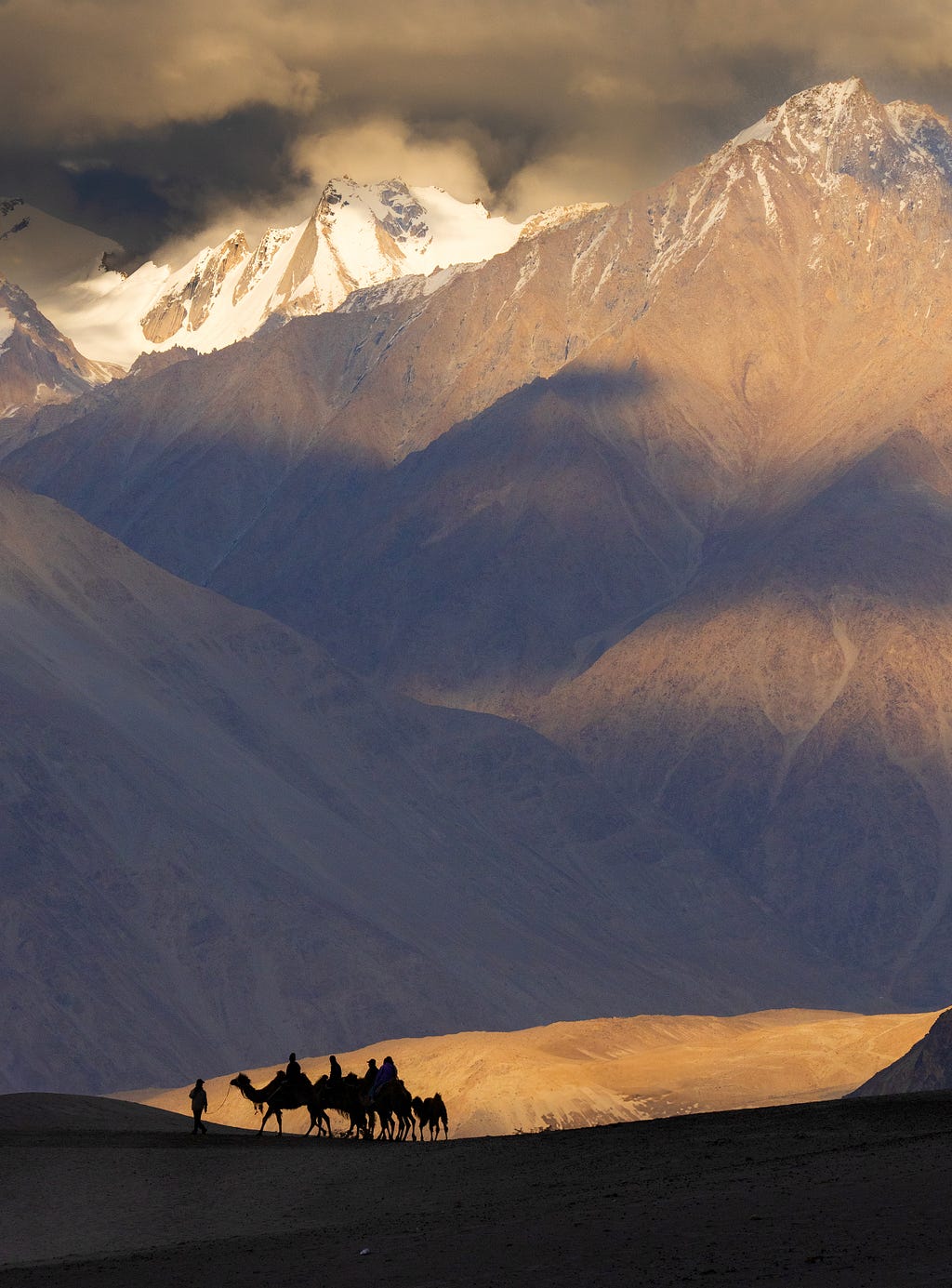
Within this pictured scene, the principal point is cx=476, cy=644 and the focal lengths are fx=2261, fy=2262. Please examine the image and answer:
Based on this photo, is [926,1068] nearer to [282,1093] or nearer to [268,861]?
[282,1093]

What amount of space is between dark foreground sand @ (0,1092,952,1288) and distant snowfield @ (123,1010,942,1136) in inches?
Answer: 1333

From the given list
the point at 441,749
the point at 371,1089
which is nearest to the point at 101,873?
the point at 441,749

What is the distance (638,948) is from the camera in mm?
138875

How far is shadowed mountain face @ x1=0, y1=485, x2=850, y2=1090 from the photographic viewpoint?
11488cm

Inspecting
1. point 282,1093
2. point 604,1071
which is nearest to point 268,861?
point 604,1071

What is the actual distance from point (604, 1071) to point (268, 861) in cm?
4799

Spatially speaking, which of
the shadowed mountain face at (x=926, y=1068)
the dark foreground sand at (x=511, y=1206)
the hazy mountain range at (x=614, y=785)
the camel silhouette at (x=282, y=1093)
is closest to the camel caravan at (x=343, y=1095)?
the camel silhouette at (x=282, y=1093)

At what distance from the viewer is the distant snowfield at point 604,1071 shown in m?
76.5

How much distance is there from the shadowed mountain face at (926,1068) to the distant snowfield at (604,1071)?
6143 mm

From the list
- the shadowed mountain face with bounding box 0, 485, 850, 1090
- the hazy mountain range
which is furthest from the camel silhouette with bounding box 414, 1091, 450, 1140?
the hazy mountain range

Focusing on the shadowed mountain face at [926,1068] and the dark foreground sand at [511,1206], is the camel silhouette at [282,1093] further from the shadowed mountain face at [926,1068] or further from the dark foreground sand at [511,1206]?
the shadowed mountain face at [926,1068]

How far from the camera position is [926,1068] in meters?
67.2

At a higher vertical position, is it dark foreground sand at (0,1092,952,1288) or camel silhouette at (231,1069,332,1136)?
camel silhouette at (231,1069,332,1136)

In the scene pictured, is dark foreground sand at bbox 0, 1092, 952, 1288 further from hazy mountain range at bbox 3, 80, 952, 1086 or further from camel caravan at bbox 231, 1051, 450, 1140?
hazy mountain range at bbox 3, 80, 952, 1086
